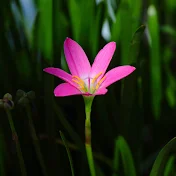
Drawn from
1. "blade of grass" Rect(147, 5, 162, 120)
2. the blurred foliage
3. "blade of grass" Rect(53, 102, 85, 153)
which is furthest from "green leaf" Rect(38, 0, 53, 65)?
"blade of grass" Rect(147, 5, 162, 120)

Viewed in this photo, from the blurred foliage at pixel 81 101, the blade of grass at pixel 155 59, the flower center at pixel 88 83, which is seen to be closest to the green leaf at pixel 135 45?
the blurred foliage at pixel 81 101

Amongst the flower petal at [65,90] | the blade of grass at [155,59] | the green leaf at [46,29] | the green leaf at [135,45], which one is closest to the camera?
the flower petal at [65,90]

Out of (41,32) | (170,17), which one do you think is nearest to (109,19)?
(41,32)

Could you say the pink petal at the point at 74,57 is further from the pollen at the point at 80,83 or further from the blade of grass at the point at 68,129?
the blade of grass at the point at 68,129

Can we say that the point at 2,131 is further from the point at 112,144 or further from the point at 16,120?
the point at 112,144

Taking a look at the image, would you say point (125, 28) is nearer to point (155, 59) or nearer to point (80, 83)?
point (155, 59)

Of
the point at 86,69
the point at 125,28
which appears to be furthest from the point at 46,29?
the point at 86,69
